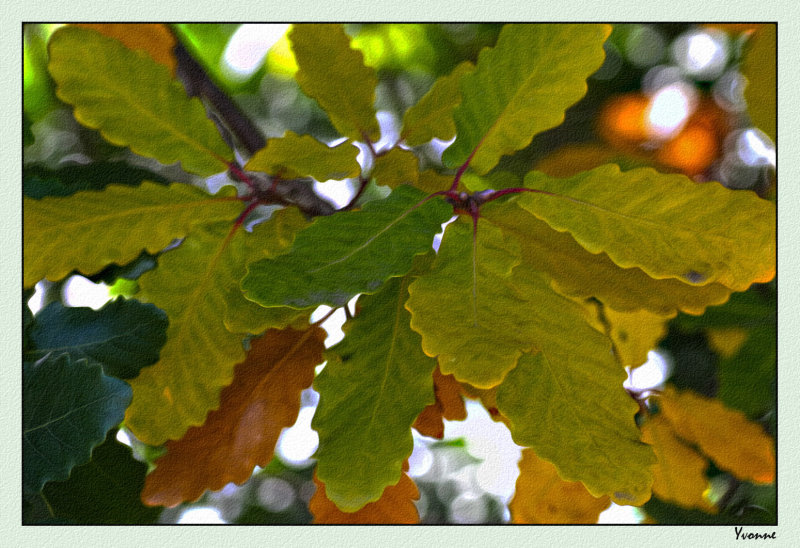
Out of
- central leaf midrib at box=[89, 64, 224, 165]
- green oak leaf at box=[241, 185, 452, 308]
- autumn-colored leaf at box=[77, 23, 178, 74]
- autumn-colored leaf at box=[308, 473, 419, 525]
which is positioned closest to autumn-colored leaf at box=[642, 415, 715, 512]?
autumn-colored leaf at box=[308, 473, 419, 525]

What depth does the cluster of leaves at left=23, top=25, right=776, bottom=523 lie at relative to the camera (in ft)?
1.77

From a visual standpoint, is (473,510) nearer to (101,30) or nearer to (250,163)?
(250,163)

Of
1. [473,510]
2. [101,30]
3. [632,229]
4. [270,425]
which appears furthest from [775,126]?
[101,30]

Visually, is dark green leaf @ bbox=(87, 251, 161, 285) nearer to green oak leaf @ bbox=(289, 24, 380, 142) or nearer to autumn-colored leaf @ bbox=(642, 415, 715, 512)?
green oak leaf @ bbox=(289, 24, 380, 142)

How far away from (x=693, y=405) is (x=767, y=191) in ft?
0.89

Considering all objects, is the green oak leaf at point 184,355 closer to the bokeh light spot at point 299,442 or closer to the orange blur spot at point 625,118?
the bokeh light spot at point 299,442

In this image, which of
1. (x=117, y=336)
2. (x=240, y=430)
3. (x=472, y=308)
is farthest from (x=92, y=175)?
(x=472, y=308)

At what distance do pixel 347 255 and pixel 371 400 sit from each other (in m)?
0.14

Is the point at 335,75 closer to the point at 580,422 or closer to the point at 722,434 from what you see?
the point at 580,422

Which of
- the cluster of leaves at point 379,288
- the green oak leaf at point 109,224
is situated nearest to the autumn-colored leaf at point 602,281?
the cluster of leaves at point 379,288

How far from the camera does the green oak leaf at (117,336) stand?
62cm

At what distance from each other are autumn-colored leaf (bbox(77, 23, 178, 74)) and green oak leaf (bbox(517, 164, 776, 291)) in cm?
50

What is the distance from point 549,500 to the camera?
2.30ft
